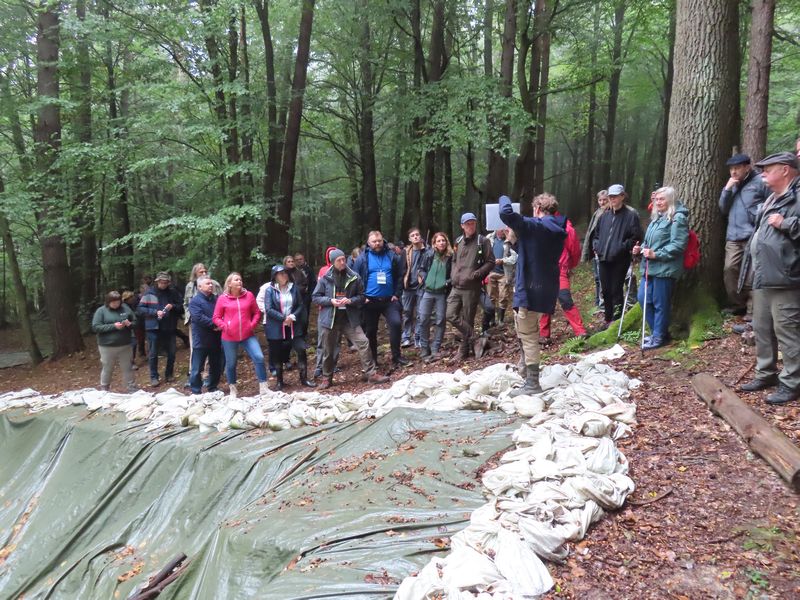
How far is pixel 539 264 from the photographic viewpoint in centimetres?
446

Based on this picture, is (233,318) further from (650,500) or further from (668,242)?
(650,500)

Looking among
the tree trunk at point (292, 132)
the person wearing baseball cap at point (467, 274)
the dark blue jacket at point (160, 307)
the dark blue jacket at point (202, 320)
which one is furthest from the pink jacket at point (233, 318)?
the tree trunk at point (292, 132)

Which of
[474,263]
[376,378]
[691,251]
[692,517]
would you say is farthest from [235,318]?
[692,517]

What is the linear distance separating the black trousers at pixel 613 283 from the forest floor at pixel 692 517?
6.18 feet

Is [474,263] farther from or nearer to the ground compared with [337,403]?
farther from the ground

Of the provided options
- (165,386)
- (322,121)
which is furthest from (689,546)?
(322,121)

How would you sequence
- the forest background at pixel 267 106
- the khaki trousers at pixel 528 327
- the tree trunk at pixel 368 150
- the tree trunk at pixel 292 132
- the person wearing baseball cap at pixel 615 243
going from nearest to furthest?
the khaki trousers at pixel 528 327 < the person wearing baseball cap at pixel 615 243 < the forest background at pixel 267 106 < the tree trunk at pixel 292 132 < the tree trunk at pixel 368 150

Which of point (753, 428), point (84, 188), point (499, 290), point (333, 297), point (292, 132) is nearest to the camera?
point (753, 428)

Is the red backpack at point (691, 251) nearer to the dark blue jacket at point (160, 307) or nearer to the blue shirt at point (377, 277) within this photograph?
the blue shirt at point (377, 277)

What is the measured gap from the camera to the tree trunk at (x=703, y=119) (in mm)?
5375

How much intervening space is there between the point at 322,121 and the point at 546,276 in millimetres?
13424

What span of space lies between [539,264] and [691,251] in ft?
6.95

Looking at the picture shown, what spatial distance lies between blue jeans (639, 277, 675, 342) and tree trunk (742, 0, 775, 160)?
281 cm

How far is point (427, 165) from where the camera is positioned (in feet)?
41.5
